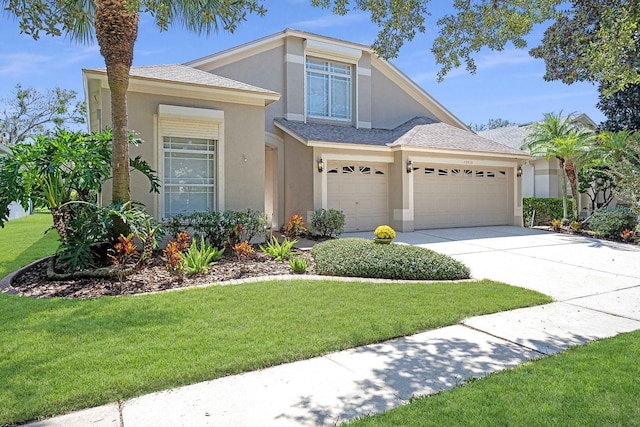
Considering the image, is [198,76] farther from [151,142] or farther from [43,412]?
[43,412]

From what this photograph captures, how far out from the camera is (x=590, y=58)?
6641 millimetres

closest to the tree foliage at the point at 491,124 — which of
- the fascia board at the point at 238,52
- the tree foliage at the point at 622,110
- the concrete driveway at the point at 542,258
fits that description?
the tree foliage at the point at 622,110

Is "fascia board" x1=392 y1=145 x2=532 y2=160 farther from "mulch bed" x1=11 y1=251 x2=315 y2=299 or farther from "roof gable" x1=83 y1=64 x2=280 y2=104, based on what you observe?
"mulch bed" x1=11 y1=251 x2=315 y2=299

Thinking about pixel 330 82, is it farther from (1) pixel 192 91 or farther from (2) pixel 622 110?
(2) pixel 622 110

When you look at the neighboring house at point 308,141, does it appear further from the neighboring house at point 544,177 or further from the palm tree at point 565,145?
the neighboring house at point 544,177

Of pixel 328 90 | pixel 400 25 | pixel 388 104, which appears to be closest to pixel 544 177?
pixel 388 104

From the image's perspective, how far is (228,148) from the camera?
11656mm

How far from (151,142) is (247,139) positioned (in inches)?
101

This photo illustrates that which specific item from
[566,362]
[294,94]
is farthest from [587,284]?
[294,94]

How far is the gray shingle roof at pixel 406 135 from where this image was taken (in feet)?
49.9

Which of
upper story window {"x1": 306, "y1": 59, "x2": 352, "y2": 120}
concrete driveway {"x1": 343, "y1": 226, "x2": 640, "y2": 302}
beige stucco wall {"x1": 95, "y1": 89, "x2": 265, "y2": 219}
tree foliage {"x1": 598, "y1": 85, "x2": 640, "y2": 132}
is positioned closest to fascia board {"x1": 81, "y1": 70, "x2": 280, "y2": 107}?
beige stucco wall {"x1": 95, "y1": 89, "x2": 265, "y2": 219}

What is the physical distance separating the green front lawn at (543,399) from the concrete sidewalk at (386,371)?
0.21 meters

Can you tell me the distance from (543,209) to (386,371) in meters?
19.1

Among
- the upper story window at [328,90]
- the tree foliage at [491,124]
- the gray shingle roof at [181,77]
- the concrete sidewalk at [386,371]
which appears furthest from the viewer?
the tree foliage at [491,124]
